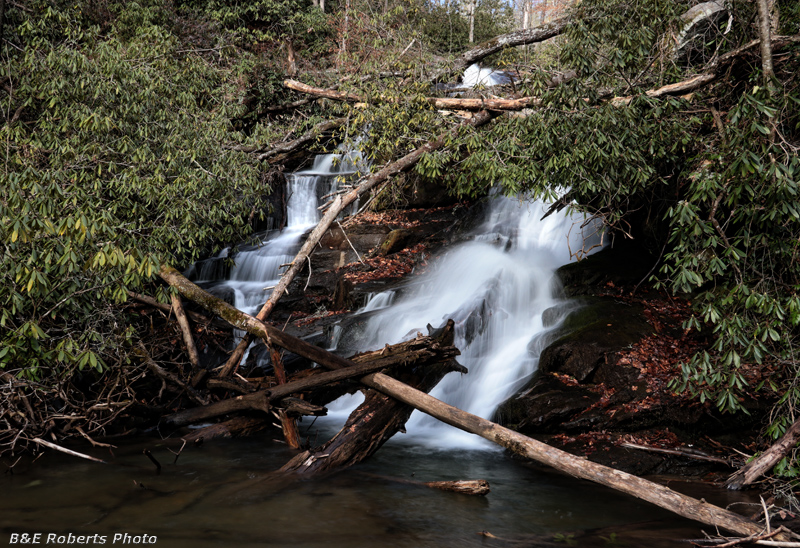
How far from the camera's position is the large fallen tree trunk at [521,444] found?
16.2 feet

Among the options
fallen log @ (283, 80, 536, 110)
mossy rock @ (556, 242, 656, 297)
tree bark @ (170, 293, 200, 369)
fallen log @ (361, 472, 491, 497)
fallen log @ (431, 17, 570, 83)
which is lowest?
fallen log @ (361, 472, 491, 497)

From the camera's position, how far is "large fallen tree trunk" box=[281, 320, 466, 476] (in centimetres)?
699

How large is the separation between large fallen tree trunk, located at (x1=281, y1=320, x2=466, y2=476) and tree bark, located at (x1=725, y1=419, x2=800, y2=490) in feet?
12.7

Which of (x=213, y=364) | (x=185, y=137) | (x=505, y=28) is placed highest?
(x=505, y=28)

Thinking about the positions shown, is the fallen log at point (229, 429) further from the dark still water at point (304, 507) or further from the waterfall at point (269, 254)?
the waterfall at point (269, 254)

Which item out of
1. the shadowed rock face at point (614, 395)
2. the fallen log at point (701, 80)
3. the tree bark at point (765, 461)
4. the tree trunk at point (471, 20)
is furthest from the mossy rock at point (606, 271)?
the tree trunk at point (471, 20)

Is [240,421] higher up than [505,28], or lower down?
lower down

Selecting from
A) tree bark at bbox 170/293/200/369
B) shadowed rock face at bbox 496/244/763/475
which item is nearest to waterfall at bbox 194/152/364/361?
tree bark at bbox 170/293/200/369

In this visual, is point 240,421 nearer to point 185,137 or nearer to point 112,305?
point 112,305

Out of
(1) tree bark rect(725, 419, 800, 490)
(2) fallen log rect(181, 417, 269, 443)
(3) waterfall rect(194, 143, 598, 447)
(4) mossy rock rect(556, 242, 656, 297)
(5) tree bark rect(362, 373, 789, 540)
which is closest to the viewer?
(5) tree bark rect(362, 373, 789, 540)

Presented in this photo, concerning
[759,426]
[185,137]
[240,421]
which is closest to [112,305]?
[240,421]

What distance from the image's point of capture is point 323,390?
8.87 meters

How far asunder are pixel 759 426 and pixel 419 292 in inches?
283

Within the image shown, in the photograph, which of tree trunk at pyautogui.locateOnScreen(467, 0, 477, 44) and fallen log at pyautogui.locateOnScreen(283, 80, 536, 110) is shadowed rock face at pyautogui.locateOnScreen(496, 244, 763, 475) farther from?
tree trunk at pyautogui.locateOnScreen(467, 0, 477, 44)
